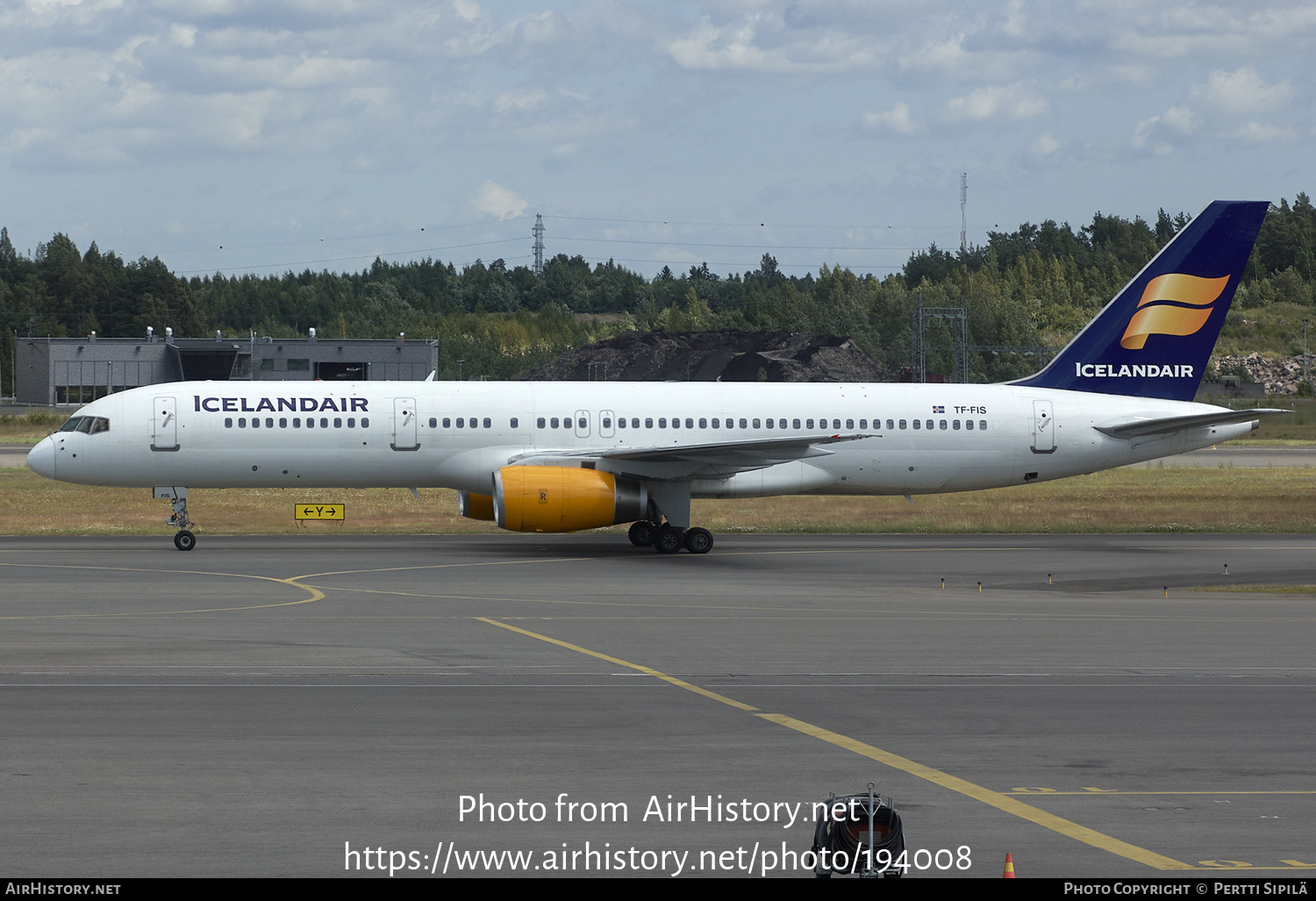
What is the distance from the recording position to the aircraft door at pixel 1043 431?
36781 mm

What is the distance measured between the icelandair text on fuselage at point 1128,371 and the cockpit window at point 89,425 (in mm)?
26269

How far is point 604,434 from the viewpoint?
35.3 meters

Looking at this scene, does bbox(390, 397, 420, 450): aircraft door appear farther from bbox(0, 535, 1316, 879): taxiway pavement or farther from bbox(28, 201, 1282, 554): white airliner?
bbox(0, 535, 1316, 879): taxiway pavement

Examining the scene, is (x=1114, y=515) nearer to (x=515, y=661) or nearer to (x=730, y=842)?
(x=515, y=661)

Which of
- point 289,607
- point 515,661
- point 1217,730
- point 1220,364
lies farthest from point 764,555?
point 1220,364

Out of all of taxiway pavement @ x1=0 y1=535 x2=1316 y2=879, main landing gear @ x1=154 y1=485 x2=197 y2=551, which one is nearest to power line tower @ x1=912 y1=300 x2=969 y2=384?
main landing gear @ x1=154 y1=485 x2=197 y2=551

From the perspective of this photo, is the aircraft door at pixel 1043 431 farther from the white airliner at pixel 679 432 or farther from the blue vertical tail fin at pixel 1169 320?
the blue vertical tail fin at pixel 1169 320

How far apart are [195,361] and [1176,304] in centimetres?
10207

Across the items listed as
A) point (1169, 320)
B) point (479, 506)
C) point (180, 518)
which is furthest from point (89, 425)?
point (1169, 320)

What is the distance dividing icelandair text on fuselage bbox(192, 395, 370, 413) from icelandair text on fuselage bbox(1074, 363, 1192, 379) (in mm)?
19999

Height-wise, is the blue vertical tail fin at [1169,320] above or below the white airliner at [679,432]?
above

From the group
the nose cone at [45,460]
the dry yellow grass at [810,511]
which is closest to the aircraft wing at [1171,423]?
the dry yellow grass at [810,511]

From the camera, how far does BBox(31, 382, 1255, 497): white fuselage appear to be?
34.0m

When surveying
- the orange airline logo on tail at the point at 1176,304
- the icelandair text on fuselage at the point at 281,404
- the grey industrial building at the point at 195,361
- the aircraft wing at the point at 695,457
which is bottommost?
the aircraft wing at the point at 695,457
